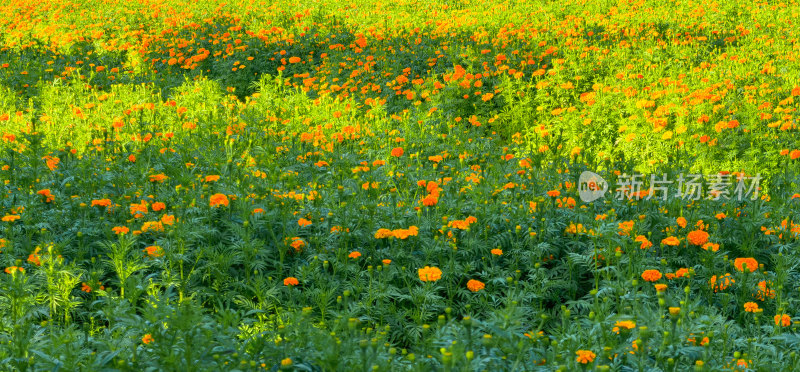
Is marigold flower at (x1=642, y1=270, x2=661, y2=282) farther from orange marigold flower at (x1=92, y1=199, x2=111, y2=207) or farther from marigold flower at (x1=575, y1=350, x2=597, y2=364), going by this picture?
orange marigold flower at (x1=92, y1=199, x2=111, y2=207)

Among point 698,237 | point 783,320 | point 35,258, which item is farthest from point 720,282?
point 35,258

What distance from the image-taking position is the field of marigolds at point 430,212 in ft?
8.65

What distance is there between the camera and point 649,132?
19.8 ft

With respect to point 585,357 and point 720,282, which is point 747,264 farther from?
point 585,357

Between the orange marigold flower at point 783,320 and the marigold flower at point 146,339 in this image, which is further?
the orange marigold flower at point 783,320

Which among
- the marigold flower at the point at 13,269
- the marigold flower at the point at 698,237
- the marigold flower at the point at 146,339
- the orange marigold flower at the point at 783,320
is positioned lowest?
the orange marigold flower at the point at 783,320

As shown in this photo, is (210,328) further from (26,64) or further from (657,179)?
(26,64)

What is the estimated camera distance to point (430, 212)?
4.39 m

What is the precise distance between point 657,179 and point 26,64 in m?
8.77

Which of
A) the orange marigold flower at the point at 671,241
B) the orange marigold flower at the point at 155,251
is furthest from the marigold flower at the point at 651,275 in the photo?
the orange marigold flower at the point at 155,251

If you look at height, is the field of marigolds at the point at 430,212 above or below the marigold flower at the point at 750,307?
above

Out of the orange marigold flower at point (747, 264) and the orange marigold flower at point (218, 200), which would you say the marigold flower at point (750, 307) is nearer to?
the orange marigold flower at point (747, 264)

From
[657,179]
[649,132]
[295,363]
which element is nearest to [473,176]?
[657,179]

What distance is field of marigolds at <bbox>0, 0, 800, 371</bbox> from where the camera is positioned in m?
2.64
